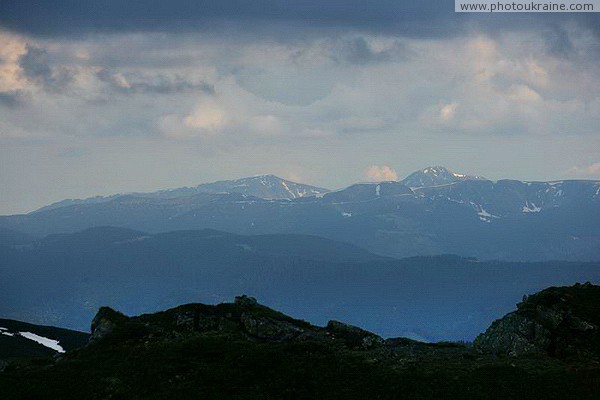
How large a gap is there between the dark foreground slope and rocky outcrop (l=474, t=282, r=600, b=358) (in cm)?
133

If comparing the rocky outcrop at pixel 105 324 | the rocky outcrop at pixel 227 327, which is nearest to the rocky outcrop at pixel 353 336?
the rocky outcrop at pixel 227 327

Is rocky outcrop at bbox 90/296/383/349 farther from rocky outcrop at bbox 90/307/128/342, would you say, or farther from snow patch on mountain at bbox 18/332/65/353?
snow patch on mountain at bbox 18/332/65/353

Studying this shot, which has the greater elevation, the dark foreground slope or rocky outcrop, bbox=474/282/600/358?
rocky outcrop, bbox=474/282/600/358

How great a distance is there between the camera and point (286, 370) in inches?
1922

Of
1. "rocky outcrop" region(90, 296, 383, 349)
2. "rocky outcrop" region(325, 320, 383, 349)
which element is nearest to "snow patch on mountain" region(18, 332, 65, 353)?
"rocky outcrop" region(90, 296, 383, 349)

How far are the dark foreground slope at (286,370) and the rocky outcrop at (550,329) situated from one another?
1.33 metres

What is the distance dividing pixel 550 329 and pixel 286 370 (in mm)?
24329

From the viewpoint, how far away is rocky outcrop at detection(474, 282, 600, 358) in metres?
55.0

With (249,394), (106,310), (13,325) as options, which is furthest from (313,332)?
(13,325)

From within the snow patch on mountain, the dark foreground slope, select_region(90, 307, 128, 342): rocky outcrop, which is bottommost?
the snow patch on mountain

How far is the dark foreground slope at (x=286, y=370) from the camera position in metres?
44.9

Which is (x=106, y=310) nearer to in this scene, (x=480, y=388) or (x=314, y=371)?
(x=314, y=371)

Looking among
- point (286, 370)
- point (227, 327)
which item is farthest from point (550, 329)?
point (227, 327)

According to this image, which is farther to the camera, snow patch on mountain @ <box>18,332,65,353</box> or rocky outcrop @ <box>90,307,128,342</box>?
snow patch on mountain @ <box>18,332,65,353</box>
